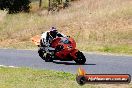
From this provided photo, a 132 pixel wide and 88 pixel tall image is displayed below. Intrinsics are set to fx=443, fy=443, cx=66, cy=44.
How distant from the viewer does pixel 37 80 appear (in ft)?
48.3

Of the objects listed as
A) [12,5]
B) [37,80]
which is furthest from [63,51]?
[12,5]

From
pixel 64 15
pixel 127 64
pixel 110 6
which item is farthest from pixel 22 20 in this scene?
pixel 127 64

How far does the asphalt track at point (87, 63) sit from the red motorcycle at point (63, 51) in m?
0.27

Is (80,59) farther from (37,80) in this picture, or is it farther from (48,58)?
(37,80)

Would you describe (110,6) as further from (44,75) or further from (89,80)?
(89,80)

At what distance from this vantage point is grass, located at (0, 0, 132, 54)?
102 feet

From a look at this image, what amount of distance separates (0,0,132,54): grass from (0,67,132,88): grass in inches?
437

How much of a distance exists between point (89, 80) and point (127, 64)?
33.6 ft

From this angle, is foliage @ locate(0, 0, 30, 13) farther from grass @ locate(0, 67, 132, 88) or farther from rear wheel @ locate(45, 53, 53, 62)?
grass @ locate(0, 67, 132, 88)

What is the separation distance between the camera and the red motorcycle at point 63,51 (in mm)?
20359

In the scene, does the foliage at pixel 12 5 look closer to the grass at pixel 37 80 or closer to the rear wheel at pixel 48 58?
the rear wheel at pixel 48 58

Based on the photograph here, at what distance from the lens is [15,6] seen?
64.1 meters

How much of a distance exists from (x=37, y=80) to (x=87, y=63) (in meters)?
6.22

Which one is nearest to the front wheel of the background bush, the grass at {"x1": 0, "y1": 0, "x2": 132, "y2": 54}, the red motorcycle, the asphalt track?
the red motorcycle
